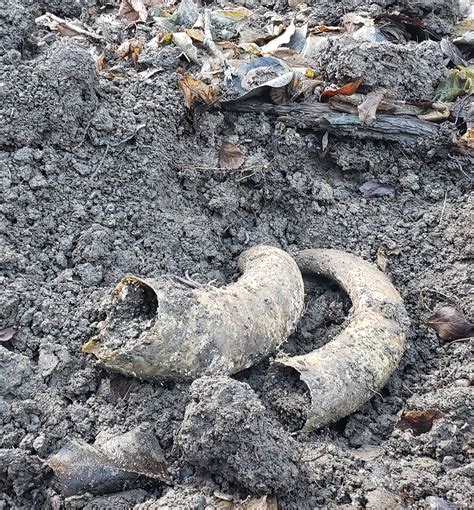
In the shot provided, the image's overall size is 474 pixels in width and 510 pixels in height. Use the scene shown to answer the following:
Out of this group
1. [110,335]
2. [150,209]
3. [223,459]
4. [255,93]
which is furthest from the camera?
[255,93]

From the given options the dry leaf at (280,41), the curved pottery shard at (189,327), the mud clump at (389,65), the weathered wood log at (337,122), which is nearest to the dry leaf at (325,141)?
the weathered wood log at (337,122)

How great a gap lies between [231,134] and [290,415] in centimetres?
166

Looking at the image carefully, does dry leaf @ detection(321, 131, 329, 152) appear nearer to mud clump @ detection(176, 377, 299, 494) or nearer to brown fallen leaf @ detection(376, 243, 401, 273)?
brown fallen leaf @ detection(376, 243, 401, 273)

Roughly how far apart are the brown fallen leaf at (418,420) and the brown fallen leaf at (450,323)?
0.58 metres

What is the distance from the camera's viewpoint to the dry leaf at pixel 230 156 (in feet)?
11.0

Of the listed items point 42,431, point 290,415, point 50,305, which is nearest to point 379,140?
point 290,415

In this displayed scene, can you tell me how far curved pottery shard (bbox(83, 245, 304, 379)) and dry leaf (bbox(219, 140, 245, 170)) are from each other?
33.2 inches

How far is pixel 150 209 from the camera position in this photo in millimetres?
3062

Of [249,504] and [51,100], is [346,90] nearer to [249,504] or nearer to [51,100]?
[51,100]

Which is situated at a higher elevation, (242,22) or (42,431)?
(242,22)

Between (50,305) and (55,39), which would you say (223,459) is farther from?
(55,39)

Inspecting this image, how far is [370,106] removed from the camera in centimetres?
347

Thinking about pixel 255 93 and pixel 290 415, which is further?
pixel 255 93

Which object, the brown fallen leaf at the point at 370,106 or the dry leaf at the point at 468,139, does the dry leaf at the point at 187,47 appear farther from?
the dry leaf at the point at 468,139
